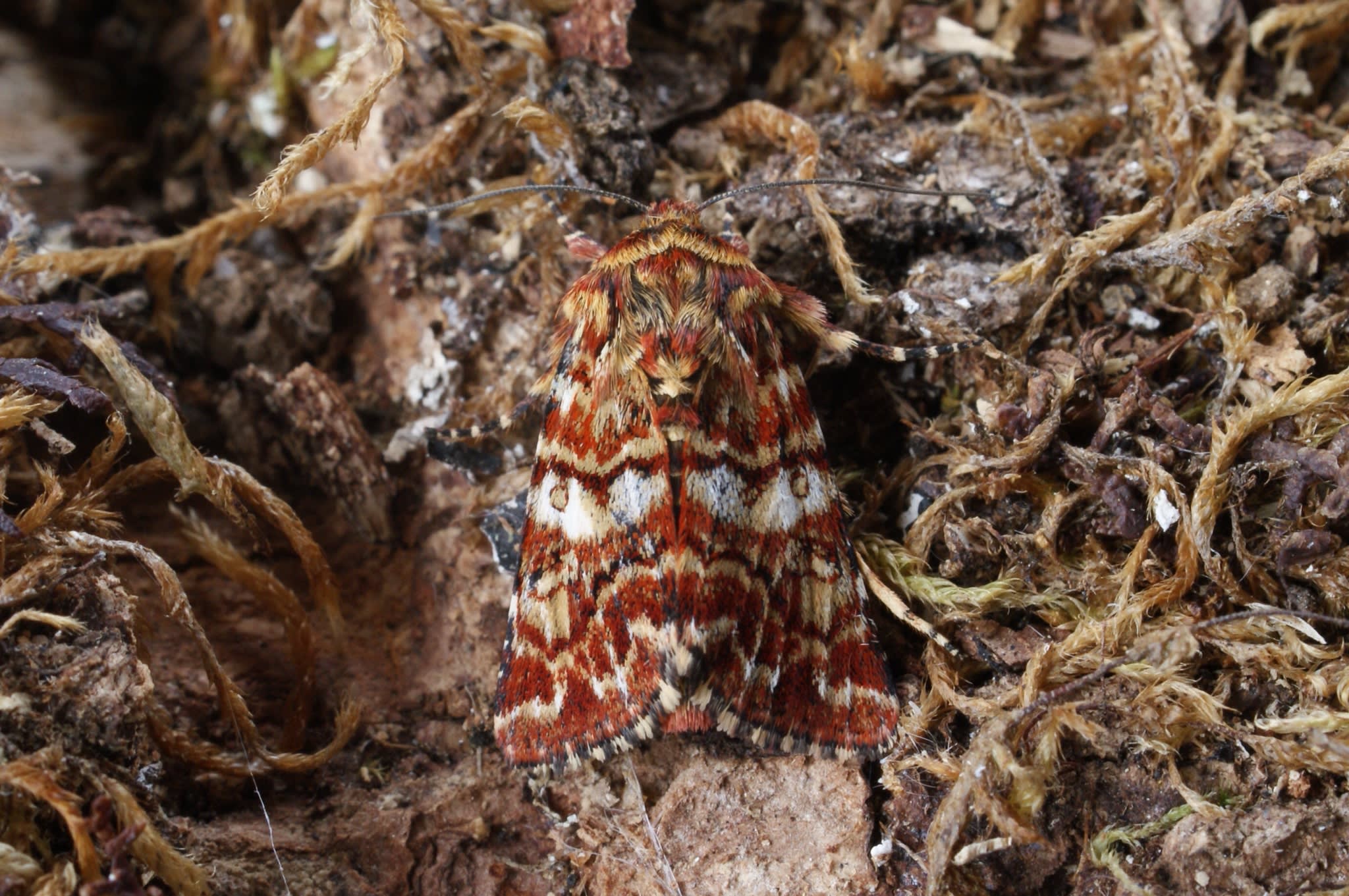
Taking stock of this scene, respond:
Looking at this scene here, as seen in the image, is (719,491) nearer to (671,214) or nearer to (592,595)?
(592,595)

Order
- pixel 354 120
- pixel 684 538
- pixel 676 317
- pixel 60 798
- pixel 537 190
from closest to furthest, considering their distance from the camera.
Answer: pixel 60 798, pixel 684 538, pixel 676 317, pixel 354 120, pixel 537 190

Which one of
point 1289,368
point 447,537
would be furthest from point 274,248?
point 1289,368

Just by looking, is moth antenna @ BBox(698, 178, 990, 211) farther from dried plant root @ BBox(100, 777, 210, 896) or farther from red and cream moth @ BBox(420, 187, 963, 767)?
Result: dried plant root @ BBox(100, 777, 210, 896)

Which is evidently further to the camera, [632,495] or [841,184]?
[841,184]

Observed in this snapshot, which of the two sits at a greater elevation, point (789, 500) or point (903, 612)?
point (789, 500)

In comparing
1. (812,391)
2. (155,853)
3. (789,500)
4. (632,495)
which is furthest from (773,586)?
(155,853)

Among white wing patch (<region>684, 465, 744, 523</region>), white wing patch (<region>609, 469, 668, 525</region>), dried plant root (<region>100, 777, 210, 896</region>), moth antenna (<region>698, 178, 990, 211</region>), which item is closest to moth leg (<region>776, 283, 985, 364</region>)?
moth antenna (<region>698, 178, 990, 211</region>)
